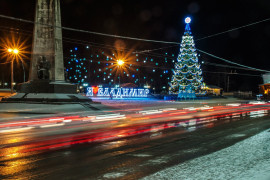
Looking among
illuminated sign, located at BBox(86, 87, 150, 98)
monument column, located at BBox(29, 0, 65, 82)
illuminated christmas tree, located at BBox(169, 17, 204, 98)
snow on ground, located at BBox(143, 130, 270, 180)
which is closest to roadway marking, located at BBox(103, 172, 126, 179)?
snow on ground, located at BBox(143, 130, 270, 180)

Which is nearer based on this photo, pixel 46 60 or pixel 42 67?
pixel 42 67

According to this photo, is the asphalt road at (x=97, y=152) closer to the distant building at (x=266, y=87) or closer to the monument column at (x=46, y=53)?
the monument column at (x=46, y=53)

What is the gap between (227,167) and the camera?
5113mm

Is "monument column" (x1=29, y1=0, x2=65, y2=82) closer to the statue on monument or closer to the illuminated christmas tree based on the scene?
the statue on monument

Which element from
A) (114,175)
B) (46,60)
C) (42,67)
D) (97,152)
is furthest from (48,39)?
(114,175)

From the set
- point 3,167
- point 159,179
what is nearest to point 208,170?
point 159,179

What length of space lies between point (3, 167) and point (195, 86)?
36.9 meters

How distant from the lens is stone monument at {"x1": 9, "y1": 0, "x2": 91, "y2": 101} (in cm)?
2130

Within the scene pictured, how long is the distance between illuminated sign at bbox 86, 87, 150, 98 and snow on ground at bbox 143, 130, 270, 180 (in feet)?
110

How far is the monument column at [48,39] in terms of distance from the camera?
21.2 m

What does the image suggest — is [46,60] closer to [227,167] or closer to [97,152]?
[97,152]

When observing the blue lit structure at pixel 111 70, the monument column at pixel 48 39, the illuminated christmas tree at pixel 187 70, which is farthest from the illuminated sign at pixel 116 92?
the blue lit structure at pixel 111 70

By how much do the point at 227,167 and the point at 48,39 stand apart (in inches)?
775

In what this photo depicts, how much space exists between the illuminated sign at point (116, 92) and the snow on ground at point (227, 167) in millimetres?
33576
